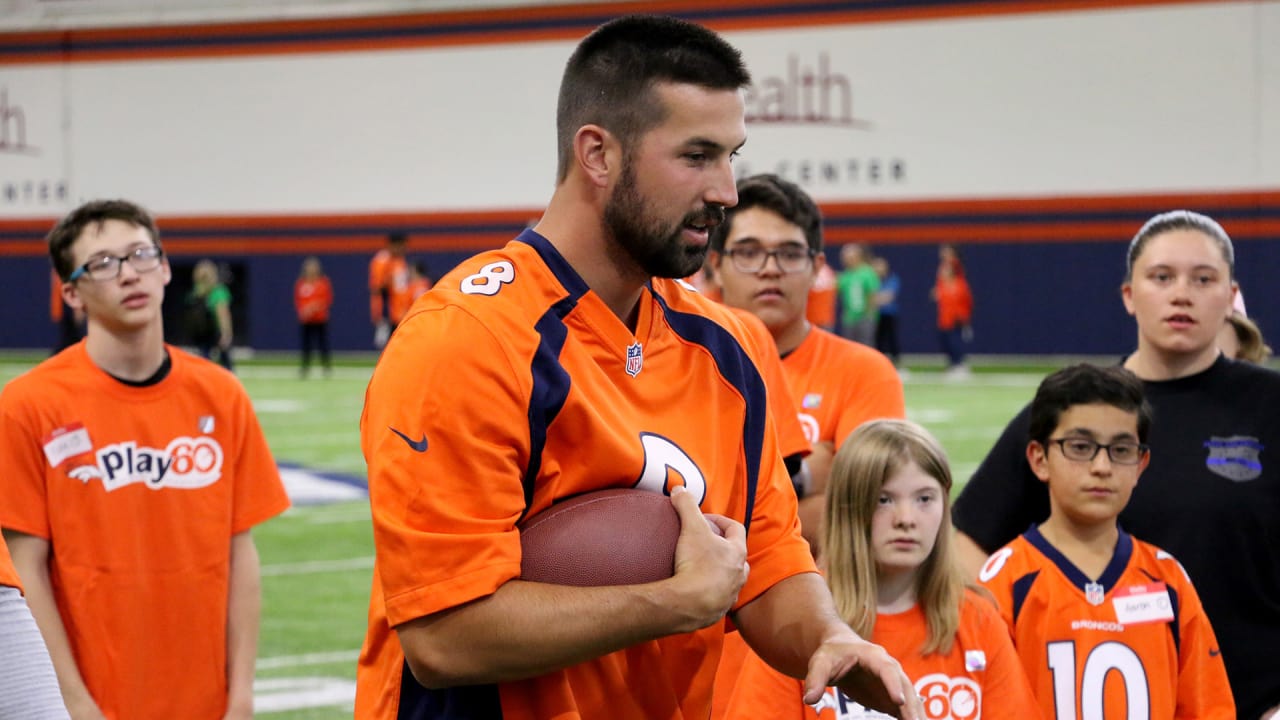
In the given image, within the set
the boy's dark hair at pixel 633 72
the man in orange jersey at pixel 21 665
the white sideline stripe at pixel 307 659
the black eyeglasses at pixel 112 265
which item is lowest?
the white sideline stripe at pixel 307 659

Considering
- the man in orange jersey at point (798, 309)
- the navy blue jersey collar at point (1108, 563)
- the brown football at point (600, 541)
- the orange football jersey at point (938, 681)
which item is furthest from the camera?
the man in orange jersey at point (798, 309)

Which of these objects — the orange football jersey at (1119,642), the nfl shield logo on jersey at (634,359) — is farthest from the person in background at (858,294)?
the nfl shield logo on jersey at (634,359)

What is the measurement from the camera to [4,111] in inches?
1522

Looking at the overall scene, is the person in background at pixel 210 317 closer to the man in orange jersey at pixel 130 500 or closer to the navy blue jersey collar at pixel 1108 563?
the man in orange jersey at pixel 130 500

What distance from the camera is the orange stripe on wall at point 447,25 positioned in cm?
3198

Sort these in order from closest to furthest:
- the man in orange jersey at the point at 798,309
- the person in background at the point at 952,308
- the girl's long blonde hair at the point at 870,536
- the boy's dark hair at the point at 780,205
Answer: the girl's long blonde hair at the point at 870,536 < the man in orange jersey at the point at 798,309 < the boy's dark hair at the point at 780,205 < the person in background at the point at 952,308

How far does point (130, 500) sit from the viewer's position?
4.85 metres

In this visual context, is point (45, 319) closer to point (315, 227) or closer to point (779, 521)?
point (315, 227)

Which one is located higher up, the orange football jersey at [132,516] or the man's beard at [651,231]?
the man's beard at [651,231]

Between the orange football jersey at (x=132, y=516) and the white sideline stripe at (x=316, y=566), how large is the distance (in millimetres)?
6436

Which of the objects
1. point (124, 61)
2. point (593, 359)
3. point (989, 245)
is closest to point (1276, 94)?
point (989, 245)

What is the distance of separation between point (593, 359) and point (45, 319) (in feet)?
124

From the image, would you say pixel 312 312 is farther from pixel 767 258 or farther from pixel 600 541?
pixel 600 541

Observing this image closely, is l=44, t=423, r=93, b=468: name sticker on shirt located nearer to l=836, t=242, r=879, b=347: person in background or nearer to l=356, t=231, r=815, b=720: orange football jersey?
l=356, t=231, r=815, b=720: orange football jersey
